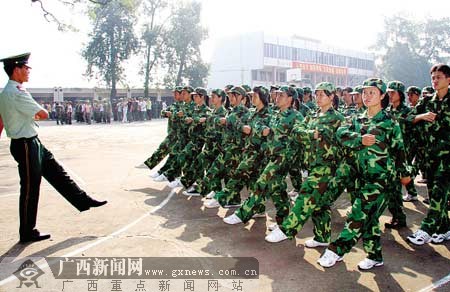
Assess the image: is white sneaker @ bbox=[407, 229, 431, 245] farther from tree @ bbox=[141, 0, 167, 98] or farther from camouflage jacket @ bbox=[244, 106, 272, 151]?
tree @ bbox=[141, 0, 167, 98]

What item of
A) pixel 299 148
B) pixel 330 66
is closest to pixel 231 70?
pixel 330 66

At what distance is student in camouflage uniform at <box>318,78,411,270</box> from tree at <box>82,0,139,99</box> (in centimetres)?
3459

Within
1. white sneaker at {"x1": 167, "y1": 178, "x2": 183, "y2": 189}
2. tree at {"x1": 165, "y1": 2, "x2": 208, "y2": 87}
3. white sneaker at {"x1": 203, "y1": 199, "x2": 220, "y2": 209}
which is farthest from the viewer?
tree at {"x1": 165, "y1": 2, "x2": 208, "y2": 87}

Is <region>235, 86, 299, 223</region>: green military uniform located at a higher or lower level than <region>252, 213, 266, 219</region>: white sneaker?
higher

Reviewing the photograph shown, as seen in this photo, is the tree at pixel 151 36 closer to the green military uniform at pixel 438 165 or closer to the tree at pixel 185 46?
the tree at pixel 185 46

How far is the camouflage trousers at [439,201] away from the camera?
4.45 meters

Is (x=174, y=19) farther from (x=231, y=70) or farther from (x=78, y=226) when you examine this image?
(x=78, y=226)

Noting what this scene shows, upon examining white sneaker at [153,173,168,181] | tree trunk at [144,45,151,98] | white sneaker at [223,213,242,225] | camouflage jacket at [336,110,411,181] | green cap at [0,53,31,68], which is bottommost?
white sneaker at [223,213,242,225]

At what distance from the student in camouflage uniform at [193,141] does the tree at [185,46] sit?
33546 mm

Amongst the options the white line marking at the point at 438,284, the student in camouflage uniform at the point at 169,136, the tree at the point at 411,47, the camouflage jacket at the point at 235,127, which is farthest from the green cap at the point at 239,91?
the tree at the point at 411,47

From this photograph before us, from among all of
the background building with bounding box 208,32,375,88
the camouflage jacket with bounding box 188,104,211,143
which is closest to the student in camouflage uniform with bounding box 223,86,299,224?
the camouflage jacket with bounding box 188,104,211,143

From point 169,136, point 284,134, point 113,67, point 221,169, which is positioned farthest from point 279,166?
point 113,67

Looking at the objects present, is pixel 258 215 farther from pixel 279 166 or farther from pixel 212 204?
pixel 279 166

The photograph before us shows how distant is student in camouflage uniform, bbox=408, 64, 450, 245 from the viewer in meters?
4.48
